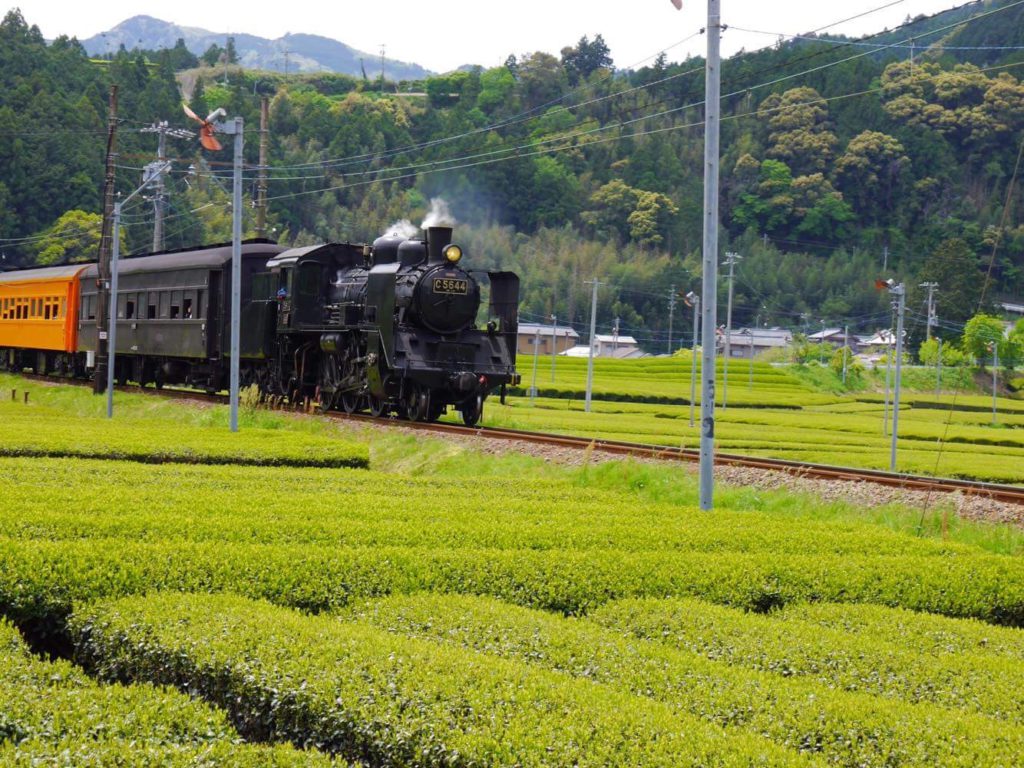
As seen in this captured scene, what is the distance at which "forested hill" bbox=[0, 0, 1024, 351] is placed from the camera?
126m

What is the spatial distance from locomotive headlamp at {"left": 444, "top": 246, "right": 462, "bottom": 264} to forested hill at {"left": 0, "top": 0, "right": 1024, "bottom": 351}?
92.4m

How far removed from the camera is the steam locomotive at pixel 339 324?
27.5 m

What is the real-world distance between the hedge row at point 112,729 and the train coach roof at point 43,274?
41.1 m

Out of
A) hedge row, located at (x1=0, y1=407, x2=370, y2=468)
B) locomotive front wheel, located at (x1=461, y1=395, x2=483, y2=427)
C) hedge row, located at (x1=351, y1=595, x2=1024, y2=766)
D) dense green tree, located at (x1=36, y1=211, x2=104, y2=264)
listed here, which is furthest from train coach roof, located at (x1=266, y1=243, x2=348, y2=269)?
dense green tree, located at (x1=36, y1=211, x2=104, y2=264)

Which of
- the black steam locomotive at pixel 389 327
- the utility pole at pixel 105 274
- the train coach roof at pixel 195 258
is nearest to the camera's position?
the black steam locomotive at pixel 389 327

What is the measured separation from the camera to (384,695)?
25.2 feet

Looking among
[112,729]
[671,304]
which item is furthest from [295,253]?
[671,304]

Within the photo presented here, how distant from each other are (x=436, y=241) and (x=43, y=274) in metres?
28.6

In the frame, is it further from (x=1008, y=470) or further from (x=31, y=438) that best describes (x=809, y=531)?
(x=1008, y=470)

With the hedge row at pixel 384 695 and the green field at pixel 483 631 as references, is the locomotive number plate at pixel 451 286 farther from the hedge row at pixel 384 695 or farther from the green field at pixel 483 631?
the hedge row at pixel 384 695

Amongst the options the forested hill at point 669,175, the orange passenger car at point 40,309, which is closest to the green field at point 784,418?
the orange passenger car at point 40,309

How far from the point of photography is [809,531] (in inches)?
594

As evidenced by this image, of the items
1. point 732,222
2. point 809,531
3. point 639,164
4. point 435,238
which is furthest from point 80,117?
point 809,531

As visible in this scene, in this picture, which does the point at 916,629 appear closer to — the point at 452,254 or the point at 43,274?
the point at 452,254
